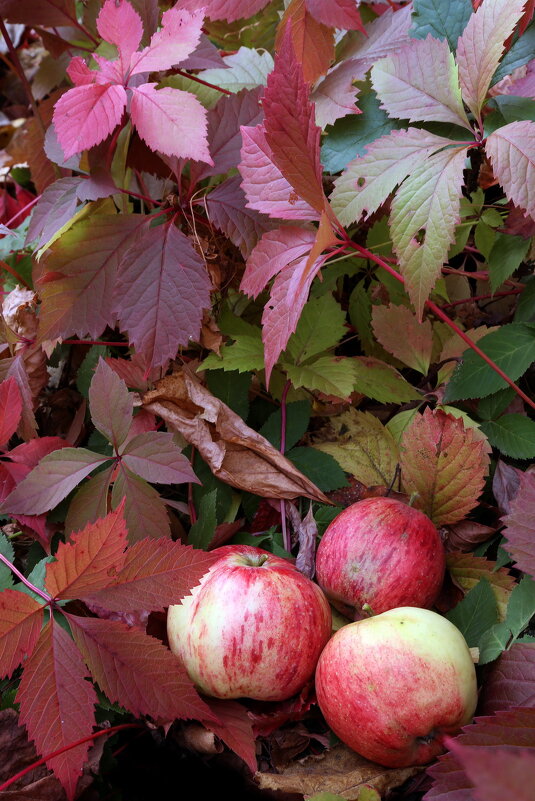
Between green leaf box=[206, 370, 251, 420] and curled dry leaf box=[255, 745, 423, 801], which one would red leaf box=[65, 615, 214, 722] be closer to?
curled dry leaf box=[255, 745, 423, 801]

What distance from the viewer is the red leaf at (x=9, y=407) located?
996mm

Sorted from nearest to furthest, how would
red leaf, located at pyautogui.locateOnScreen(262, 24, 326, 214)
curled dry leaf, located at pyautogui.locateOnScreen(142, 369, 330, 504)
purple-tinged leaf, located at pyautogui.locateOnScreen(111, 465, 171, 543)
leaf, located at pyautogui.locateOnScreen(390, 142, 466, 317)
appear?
red leaf, located at pyautogui.locateOnScreen(262, 24, 326, 214)
leaf, located at pyautogui.locateOnScreen(390, 142, 466, 317)
purple-tinged leaf, located at pyautogui.locateOnScreen(111, 465, 171, 543)
curled dry leaf, located at pyautogui.locateOnScreen(142, 369, 330, 504)

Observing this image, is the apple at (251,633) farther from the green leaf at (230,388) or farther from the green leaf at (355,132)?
the green leaf at (355,132)

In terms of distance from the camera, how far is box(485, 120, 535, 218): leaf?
0.81 m

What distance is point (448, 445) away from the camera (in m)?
0.99

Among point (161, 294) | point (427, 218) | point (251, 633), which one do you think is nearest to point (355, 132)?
point (427, 218)

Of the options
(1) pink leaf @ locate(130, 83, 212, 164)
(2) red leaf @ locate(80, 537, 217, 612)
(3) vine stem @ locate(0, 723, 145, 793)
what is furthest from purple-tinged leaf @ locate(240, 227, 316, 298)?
(3) vine stem @ locate(0, 723, 145, 793)

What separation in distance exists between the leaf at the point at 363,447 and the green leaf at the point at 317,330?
5.0 inches

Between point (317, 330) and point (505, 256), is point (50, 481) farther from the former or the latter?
point (505, 256)

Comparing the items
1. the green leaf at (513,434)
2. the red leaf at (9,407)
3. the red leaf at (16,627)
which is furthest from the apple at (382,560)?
the red leaf at (9,407)

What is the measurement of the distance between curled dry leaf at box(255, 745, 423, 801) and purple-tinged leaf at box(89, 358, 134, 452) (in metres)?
0.48

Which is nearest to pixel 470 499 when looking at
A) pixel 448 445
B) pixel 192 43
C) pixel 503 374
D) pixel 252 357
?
pixel 448 445

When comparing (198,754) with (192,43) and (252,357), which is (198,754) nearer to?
(252,357)

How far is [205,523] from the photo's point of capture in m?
1.01
